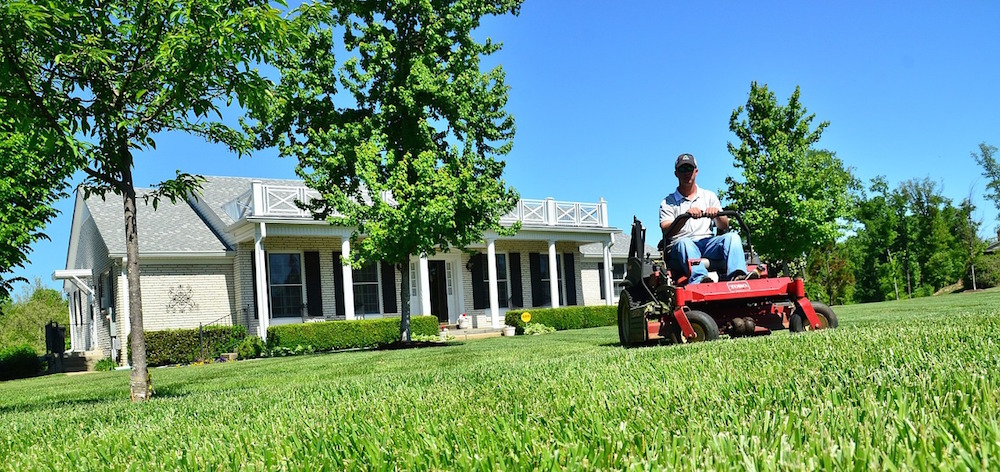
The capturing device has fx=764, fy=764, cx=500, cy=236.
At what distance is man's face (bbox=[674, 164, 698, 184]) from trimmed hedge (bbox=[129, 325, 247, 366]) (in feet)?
51.3

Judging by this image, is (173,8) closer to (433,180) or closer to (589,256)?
(433,180)

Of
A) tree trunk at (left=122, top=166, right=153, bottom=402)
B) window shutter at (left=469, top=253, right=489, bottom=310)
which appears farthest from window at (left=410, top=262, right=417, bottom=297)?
tree trunk at (left=122, top=166, right=153, bottom=402)

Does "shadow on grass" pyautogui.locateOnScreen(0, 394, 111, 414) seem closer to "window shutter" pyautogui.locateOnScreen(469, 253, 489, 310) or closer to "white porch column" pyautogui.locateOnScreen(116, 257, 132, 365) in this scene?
"white porch column" pyautogui.locateOnScreen(116, 257, 132, 365)

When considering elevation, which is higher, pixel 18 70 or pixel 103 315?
pixel 18 70

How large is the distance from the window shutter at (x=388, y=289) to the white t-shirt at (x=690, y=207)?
58.7 ft

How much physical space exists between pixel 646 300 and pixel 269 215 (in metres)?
15.5

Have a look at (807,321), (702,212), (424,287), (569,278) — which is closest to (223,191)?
(424,287)

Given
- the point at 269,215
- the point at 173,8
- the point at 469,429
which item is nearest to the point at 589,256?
the point at 269,215

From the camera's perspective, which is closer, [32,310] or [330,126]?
[330,126]

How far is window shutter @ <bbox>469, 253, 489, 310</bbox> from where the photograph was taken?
2664 centimetres

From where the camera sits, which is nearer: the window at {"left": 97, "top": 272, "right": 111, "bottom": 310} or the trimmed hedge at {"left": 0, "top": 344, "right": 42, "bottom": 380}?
the trimmed hedge at {"left": 0, "top": 344, "right": 42, "bottom": 380}

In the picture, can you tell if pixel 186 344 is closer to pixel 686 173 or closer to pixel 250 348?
pixel 250 348

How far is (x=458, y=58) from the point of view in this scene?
17.0 meters

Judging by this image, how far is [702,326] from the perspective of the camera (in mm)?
6684
